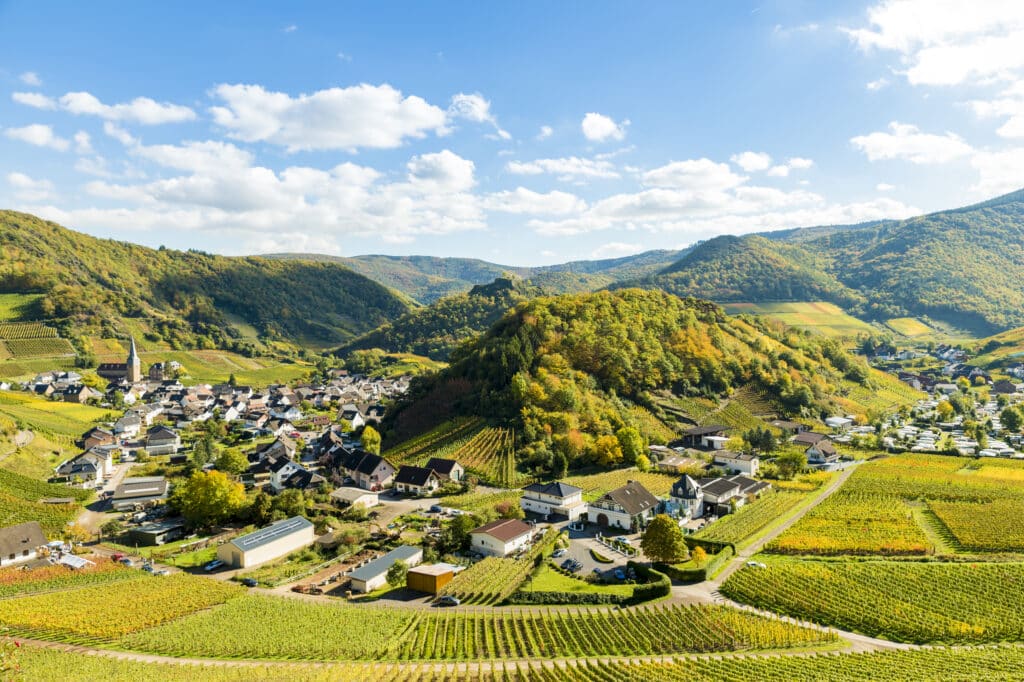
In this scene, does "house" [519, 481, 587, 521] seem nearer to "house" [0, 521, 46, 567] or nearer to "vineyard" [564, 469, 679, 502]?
"vineyard" [564, 469, 679, 502]

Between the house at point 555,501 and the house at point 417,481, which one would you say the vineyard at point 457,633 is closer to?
the house at point 555,501

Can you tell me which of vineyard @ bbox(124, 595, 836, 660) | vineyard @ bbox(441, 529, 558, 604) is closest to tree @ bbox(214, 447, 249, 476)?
vineyard @ bbox(124, 595, 836, 660)

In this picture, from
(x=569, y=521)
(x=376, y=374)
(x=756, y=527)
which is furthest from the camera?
(x=376, y=374)

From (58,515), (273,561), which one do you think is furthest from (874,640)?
(58,515)

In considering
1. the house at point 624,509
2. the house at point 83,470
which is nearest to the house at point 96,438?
the house at point 83,470

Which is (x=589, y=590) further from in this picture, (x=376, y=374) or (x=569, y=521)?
(x=376, y=374)

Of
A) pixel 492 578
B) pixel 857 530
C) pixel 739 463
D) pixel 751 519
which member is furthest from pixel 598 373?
pixel 492 578
